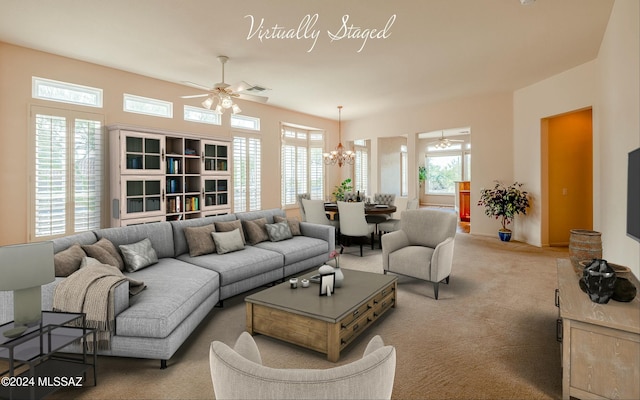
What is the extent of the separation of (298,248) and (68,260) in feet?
8.20

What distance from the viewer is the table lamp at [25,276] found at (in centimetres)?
194

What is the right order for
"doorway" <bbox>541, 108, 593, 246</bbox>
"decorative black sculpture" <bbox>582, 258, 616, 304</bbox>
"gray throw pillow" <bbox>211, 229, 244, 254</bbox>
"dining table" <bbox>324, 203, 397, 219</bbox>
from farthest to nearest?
"doorway" <bbox>541, 108, 593, 246</bbox>, "dining table" <bbox>324, 203, 397, 219</bbox>, "gray throw pillow" <bbox>211, 229, 244, 254</bbox>, "decorative black sculpture" <bbox>582, 258, 616, 304</bbox>

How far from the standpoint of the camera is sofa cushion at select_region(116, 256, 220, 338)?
92.3 inches

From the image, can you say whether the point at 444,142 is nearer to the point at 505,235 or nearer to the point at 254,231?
the point at 505,235

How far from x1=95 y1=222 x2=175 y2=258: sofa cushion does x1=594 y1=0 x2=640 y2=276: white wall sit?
177 inches

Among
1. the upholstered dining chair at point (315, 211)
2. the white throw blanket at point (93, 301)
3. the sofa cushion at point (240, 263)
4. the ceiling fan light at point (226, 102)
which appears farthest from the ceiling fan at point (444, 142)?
the white throw blanket at point (93, 301)

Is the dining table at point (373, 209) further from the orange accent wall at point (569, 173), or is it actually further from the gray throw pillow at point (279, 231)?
the orange accent wall at point (569, 173)

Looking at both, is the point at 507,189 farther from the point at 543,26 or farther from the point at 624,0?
the point at 624,0

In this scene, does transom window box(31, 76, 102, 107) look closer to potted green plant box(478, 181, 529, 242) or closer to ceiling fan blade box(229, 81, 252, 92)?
ceiling fan blade box(229, 81, 252, 92)

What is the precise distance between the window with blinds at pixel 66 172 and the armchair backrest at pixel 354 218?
4.03 metres

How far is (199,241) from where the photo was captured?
3.97 metres

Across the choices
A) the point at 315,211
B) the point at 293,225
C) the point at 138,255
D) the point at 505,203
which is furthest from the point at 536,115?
the point at 138,255

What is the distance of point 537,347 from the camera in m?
2.70

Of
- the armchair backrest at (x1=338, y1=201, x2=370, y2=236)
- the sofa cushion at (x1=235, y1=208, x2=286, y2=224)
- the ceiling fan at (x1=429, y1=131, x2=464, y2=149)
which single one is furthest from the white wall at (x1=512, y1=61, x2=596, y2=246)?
the ceiling fan at (x1=429, y1=131, x2=464, y2=149)
